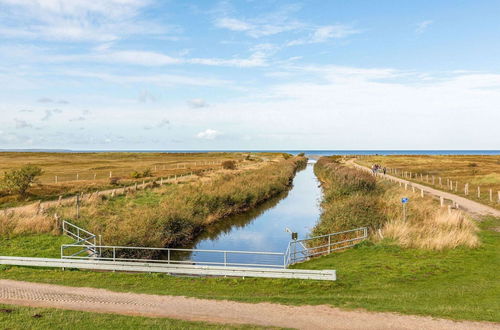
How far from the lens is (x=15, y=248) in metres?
21.3

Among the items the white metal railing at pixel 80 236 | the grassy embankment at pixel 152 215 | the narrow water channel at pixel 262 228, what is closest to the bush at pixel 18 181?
the grassy embankment at pixel 152 215

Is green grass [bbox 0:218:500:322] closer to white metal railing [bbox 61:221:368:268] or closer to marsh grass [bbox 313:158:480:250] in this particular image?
marsh grass [bbox 313:158:480:250]

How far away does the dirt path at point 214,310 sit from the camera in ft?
34.0

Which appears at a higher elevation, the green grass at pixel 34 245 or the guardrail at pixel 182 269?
the guardrail at pixel 182 269

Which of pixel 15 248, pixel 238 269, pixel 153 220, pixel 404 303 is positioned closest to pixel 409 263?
pixel 404 303

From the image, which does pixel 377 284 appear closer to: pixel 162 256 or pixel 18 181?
pixel 162 256

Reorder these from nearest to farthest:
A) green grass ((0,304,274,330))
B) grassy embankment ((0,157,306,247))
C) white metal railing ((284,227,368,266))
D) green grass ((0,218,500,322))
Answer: green grass ((0,304,274,330)), green grass ((0,218,500,322)), white metal railing ((284,227,368,266)), grassy embankment ((0,157,306,247))

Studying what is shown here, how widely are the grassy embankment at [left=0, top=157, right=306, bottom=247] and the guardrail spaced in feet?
16.6

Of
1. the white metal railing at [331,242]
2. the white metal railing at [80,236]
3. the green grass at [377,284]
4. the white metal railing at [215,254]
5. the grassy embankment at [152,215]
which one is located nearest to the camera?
the green grass at [377,284]

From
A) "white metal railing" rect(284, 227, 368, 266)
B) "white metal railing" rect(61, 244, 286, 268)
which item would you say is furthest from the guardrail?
"white metal railing" rect(284, 227, 368, 266)

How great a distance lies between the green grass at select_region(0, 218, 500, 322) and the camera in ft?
39.6

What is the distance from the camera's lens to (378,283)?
1503cm

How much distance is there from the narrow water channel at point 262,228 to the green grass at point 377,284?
8227 millimetres

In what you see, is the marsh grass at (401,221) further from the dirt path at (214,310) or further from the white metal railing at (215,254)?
the dirt path at (214,310)
